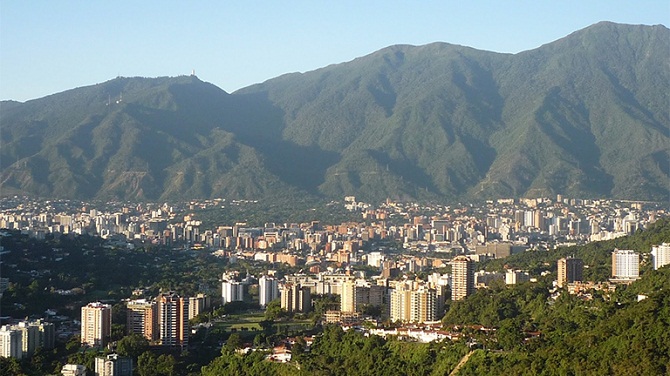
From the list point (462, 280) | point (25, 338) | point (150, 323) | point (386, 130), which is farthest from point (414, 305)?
point (386, 130)

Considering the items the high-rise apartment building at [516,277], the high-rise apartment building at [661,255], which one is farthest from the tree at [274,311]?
the high-rise apartment building at [661,255]

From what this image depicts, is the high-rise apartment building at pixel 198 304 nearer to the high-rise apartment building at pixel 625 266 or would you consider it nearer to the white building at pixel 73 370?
the white building at pixel 73 370

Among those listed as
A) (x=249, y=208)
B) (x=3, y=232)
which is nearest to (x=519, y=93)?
(x=249, y=208)

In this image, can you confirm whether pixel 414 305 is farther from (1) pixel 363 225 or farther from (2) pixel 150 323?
(1) pixel 363 225

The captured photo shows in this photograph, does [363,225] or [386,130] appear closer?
[363,225]

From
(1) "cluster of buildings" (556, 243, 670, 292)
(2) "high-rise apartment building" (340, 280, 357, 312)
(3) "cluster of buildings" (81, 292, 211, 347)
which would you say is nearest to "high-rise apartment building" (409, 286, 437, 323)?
(2) "high-rise apartment building" (340, 280, 357, 312)

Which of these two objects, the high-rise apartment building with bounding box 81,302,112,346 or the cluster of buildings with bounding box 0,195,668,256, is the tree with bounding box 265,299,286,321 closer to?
the high-rise apartment building with bounding box 81,302,112,346
